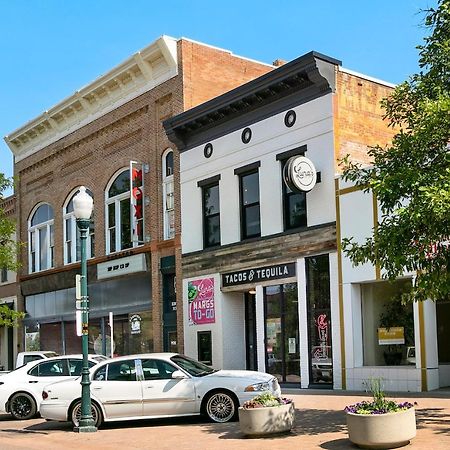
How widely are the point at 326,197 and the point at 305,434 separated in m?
9.16

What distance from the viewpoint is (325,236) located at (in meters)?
21.0

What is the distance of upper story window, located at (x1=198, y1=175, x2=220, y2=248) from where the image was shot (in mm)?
25219

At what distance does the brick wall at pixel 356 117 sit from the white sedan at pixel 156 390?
25.6 ft

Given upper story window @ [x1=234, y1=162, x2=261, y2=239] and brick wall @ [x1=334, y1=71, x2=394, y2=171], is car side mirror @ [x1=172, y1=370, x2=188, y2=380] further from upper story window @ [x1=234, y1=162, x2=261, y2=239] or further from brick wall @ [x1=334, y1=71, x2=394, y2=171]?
upper story window @ [x1=234, y1=162, x2=261, y2=239]

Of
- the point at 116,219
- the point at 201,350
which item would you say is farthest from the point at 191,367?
the point at 116,219

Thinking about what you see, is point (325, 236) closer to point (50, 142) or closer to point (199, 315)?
point (199, 315)

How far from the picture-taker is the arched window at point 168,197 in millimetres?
27328

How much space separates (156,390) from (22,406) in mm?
4931

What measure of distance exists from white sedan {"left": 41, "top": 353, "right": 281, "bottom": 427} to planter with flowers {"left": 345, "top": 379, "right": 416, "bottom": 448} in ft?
12.9

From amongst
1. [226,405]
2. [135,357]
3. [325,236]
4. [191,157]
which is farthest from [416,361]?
[191,157]

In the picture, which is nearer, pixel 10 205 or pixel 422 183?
pixel 422 183

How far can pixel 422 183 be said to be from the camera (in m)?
12.0

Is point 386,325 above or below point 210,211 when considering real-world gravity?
below

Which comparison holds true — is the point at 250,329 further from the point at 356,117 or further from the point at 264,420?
the point at 264,420
